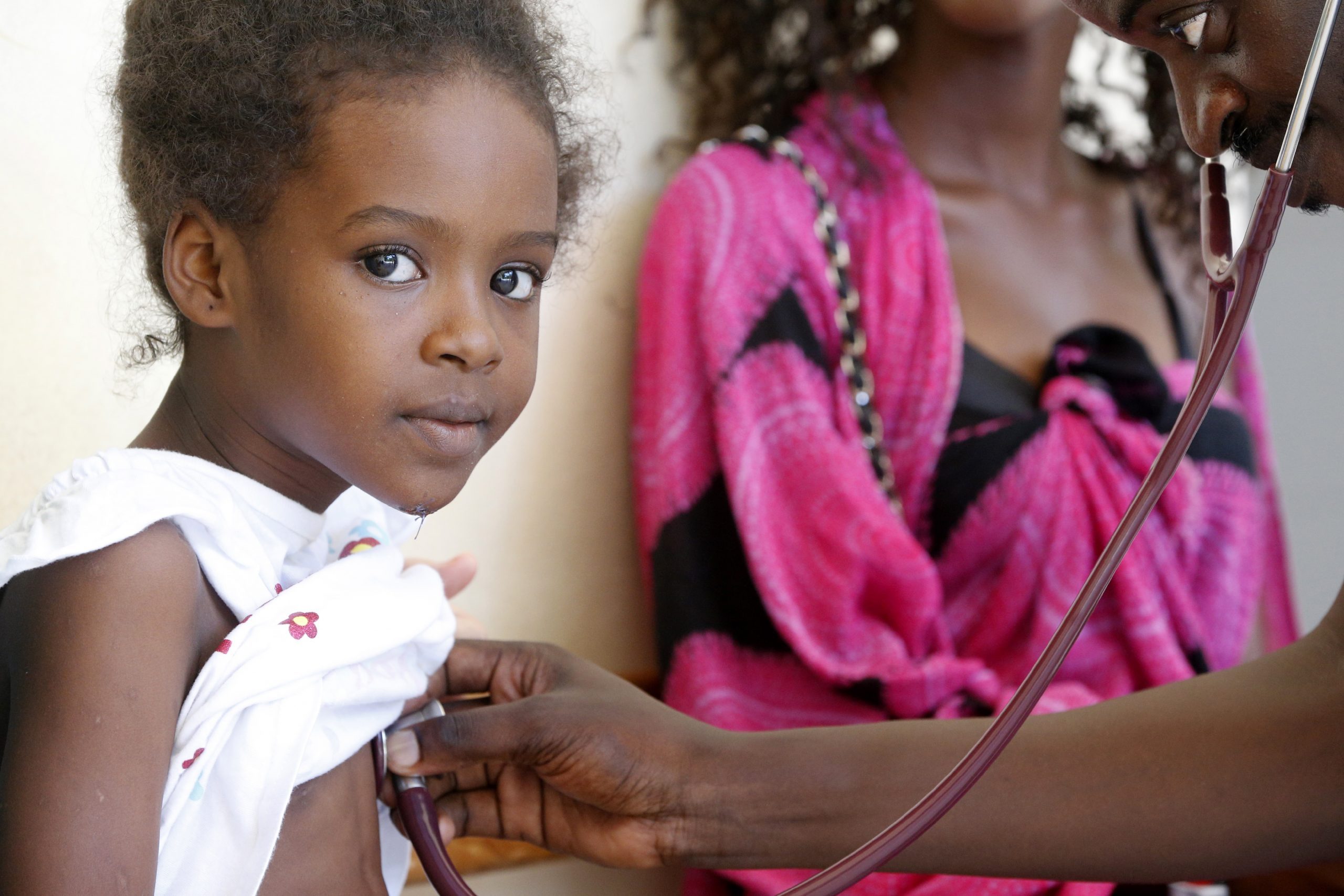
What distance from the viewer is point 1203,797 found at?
0.83 meters

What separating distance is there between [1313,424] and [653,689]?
1174 mm

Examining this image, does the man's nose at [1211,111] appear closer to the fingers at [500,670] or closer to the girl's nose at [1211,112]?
→ the girl's nose at [1211,112]

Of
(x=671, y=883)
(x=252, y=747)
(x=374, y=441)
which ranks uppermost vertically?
(x=374, y=441)

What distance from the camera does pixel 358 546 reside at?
0.78 meters

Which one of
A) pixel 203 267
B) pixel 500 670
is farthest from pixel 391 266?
pixel 500 670

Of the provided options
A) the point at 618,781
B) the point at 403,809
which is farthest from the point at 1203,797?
the point at 403,809

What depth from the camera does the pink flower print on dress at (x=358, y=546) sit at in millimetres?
772

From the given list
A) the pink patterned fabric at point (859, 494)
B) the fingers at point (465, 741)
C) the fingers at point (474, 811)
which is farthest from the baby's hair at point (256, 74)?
the pink patterned fabric at point (859, 494)

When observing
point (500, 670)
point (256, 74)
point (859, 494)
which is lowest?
point (500, 670)

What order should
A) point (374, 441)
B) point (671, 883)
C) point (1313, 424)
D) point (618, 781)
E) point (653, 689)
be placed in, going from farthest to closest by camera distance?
point (1313, 424) < point (653, 689) < point (671, 883) < point (618, 781) < point (374, 441)

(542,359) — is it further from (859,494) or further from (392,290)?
(392,290)

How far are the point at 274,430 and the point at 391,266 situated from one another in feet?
0.39

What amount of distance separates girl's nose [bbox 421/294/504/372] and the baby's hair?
0.11 m

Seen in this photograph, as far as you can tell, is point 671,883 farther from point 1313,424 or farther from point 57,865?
point 1313,424
